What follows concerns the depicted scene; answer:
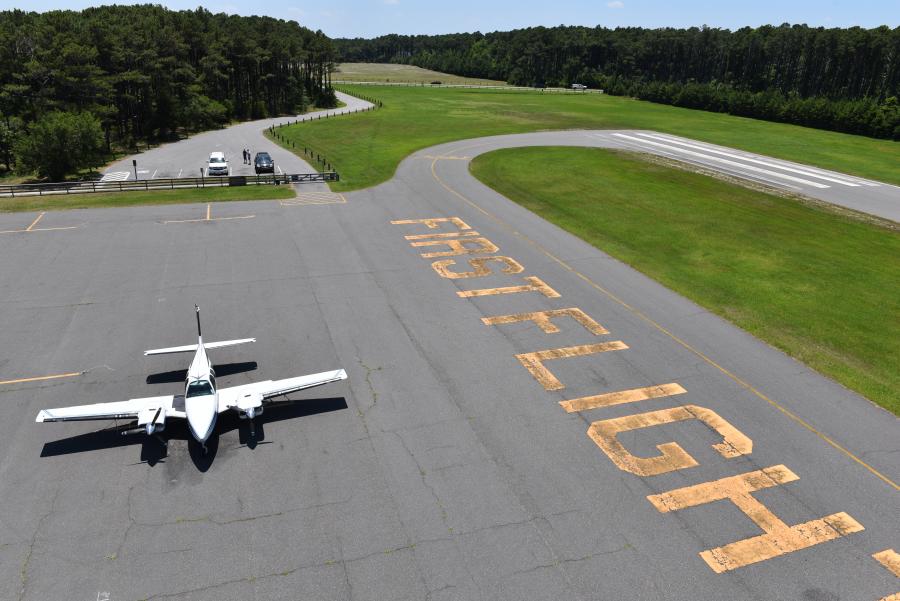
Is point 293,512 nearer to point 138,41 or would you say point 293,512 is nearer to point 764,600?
point 764,600

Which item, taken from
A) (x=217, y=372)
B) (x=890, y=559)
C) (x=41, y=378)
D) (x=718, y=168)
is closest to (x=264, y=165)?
(x=41, y=378)

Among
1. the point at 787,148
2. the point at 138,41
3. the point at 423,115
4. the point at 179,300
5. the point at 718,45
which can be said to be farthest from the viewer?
the point at 718,45

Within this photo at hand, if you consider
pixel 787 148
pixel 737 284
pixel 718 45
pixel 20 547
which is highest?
pixel 718 45

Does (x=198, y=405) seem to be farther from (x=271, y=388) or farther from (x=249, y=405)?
(x=271, y=388)

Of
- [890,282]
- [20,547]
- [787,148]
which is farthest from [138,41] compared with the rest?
[787,148]

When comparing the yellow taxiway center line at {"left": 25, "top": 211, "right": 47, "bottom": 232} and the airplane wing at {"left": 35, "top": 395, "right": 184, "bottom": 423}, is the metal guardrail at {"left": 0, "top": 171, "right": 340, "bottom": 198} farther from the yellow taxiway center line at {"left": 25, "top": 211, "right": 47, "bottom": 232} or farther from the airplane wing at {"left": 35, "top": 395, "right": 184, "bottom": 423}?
the airplane wing at {"left": 35, "top": 395, "right": 184, "bottom": 423}

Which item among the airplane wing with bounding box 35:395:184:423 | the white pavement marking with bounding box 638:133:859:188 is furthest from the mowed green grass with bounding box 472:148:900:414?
the airplane wing with bounding box 35:395:184:423
